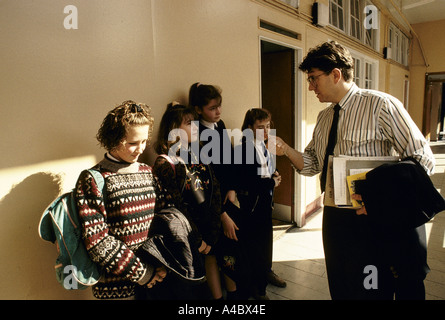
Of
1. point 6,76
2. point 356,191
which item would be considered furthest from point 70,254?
point 356,191

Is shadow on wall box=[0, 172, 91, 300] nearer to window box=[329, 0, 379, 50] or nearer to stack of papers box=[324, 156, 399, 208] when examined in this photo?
stack of papers box=[324, 156, 399, 208]

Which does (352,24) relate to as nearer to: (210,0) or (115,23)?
(210,0)

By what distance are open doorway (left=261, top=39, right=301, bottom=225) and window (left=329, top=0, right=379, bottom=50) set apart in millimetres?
1551

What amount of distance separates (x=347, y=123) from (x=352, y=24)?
4865 millimetres

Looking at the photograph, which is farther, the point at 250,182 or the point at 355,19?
the point at 355,19

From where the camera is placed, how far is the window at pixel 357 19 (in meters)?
4.87

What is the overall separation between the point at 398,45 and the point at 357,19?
458 cm

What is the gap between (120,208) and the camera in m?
1.34

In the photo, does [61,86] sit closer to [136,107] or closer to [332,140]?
[136,107]

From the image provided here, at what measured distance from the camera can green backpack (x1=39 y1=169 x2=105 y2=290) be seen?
124 centimetres

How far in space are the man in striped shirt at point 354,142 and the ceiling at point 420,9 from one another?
265 inches

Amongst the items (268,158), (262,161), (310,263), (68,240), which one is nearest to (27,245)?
(68,240)

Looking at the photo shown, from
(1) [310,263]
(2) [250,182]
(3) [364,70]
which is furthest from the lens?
(3) [364,70]
